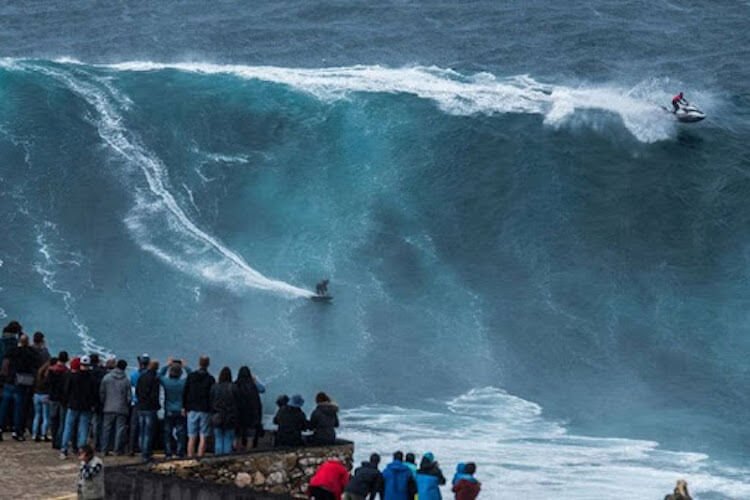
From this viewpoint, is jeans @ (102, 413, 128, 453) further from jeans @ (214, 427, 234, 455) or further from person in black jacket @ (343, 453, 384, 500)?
person in black jacket @ (343, 453, 384, 500)

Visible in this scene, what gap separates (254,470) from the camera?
117ft

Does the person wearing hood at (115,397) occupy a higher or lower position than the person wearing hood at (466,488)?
higher

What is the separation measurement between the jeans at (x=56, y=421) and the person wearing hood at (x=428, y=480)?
27.9 feet

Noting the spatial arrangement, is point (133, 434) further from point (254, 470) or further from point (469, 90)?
point (469, 90)

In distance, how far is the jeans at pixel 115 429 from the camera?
1524 inches

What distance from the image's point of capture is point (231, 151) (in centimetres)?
7188

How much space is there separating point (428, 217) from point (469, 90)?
9.50m

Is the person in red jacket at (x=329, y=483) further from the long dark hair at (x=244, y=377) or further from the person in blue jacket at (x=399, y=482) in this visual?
the long dark hair at (x=244, y=377)

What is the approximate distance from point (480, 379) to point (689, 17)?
112 feet

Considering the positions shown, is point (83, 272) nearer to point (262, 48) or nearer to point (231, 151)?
point (231, 151)

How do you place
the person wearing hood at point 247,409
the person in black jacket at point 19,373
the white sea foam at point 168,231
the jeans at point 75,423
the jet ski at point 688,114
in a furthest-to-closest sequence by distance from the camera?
the jet ski at point 688,114 < the white sea foam at point 168,231 < the person in black jacket at point 19,373 < the jeans at point 75,423 < the person wearing hood at point 247,409

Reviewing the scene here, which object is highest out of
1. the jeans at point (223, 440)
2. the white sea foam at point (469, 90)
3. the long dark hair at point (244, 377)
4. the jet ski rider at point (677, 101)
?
the white sea foam at point (469, 90)

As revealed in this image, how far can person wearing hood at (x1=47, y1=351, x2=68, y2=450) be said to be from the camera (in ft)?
129

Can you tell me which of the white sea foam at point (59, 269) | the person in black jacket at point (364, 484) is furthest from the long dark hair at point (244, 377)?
the white sea foam at point (59, 269)
